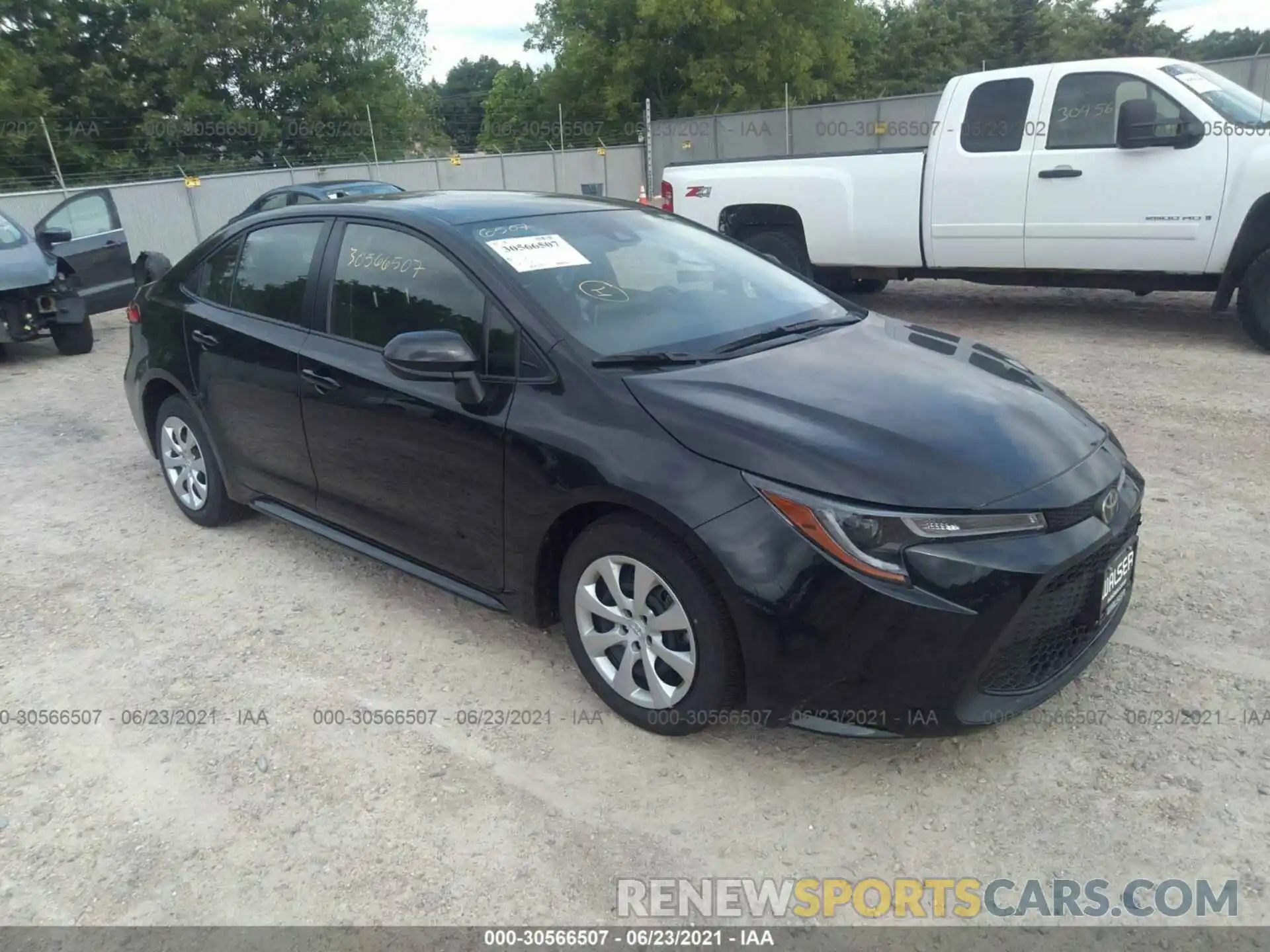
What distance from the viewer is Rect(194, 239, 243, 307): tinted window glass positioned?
452 cm

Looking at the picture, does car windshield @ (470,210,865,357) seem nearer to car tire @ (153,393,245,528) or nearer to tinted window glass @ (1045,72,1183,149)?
car tire @ (153,393,245,528)

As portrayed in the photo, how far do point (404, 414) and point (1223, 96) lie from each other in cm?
694

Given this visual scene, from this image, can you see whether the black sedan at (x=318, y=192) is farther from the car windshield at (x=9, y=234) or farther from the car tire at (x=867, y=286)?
the car tire at (x=867, y=286)

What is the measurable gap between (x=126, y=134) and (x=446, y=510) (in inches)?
1124

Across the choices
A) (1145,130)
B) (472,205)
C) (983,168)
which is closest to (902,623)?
(472,205)

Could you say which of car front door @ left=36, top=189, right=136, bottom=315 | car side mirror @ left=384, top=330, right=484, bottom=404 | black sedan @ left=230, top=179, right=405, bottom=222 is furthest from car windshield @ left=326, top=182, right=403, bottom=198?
car side mirror @ left=384, top=330, right=484, bottom=404

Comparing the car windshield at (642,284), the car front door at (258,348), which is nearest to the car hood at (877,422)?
the car windshield at (642,284)

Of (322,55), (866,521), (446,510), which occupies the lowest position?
(446,510)

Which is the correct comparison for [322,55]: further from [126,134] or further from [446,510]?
[446,510]

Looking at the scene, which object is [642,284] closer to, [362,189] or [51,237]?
[51,237]

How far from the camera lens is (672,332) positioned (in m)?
3.41

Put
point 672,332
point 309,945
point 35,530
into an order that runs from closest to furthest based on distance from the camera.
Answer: point 309,945 < point 672,332 < point 35,530

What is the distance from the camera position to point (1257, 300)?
6.85 metres

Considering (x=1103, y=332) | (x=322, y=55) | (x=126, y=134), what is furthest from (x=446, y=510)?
(x=322, y=55)
